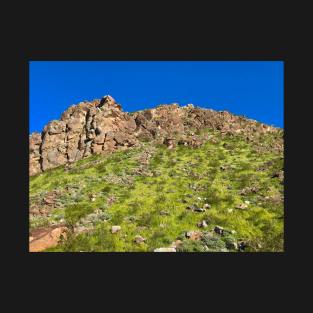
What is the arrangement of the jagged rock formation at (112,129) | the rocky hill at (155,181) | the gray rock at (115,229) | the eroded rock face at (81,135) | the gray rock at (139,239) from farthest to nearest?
1. the jagged rock formation at (112,129)
2. the eroded rock face at (81,135)
3. the gray rock at (115,229)
4. the rocky hill at (155,181)
5. the gray rock at (139,239)

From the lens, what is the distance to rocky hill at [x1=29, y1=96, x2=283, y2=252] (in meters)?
13.5

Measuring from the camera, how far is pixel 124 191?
19359 millimetres

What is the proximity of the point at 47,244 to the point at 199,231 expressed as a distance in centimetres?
629

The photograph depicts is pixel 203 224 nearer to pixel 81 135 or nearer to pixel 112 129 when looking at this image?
pixel 112 129

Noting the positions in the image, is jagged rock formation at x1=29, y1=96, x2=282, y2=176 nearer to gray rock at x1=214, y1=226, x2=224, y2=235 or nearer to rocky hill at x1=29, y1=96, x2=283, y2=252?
rocky hill at x1=29, y1=96, x2=283, y2=252

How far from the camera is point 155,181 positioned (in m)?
20.9

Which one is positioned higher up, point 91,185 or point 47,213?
point 91,185

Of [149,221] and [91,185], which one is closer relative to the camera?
[149,221]

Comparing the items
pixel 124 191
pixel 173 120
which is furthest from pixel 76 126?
pixel 124 191

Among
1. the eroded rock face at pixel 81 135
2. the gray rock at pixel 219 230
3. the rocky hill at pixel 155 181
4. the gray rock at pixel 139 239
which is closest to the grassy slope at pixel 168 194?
the rocky hill at pixel 155 181

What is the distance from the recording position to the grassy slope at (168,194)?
13.6 metres

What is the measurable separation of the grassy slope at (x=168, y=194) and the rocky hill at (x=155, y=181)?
0.17 ft

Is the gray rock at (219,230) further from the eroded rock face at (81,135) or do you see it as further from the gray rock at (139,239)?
the eroded rock face at (81,135)

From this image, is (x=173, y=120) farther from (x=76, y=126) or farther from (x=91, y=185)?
(x=91, y=185)
